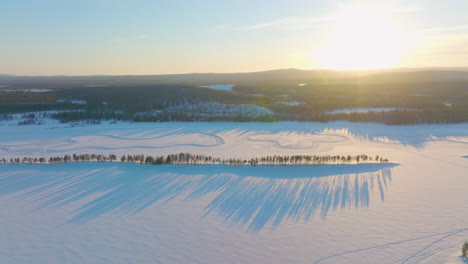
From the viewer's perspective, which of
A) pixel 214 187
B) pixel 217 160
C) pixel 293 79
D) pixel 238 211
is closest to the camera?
pixel 238 211

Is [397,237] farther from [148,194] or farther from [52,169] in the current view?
[52,169]

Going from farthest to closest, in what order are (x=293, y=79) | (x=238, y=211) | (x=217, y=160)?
(x=293, y=79) → (x=217, y=160) → (x=238, y=211)

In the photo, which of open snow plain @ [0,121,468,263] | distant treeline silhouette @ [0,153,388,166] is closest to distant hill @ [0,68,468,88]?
distant treeline silhouette @ [0,153,388,166]

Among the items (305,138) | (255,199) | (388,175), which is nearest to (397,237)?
(255,199)

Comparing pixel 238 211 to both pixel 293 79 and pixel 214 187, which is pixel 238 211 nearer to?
pixel 214 187

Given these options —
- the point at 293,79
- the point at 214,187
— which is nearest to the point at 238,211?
the point at 214,187

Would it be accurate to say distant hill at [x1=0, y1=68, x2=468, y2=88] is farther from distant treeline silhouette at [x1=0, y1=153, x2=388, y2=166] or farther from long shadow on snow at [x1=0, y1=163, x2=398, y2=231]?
long shadow on snow at [x1=0, y1=163, x2=398, y2=231]
